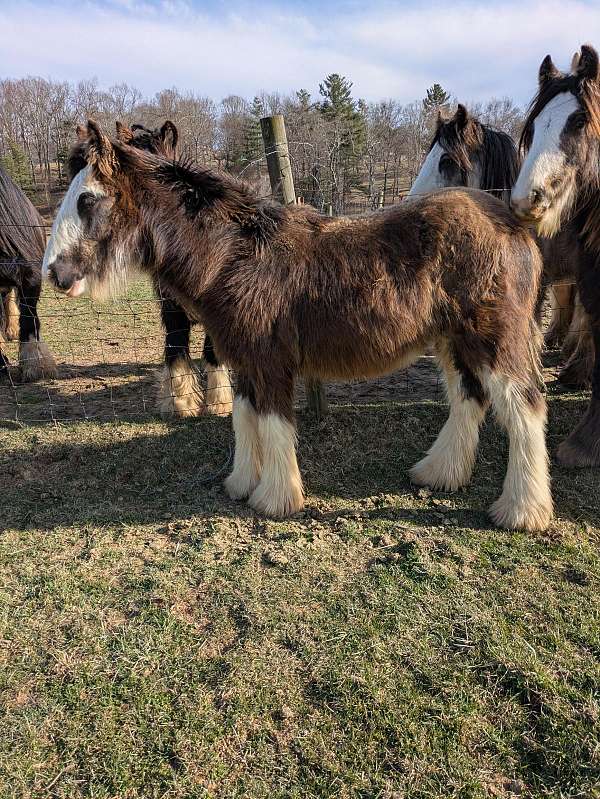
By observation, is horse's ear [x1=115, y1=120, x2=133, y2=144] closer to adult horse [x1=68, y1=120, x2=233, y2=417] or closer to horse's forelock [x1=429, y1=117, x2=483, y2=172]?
adult horse [x1=68, y1=120, x2=233, y2=417]

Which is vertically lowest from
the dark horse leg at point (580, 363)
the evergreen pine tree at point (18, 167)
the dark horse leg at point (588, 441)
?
the dark horse leg at point (588, 441)

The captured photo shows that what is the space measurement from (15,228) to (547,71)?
18.7ft

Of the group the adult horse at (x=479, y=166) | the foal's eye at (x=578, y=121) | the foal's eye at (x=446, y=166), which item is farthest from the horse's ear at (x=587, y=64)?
the foal's eye at (x=446, y=166)

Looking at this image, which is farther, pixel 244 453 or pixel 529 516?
pixel 244 453

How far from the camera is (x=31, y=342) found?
646 cm

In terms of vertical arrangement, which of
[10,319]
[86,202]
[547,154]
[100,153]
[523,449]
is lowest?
[523,449]

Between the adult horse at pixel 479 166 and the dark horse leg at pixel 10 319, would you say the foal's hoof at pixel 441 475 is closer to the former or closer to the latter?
the adult horse at pixel 479 166

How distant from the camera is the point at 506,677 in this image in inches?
94.0

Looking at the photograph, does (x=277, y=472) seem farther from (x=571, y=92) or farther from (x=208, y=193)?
(x=571, y=92)

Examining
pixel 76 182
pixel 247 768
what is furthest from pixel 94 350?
pixel 247 768

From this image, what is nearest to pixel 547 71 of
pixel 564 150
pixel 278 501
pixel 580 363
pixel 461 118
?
pixel 564 150

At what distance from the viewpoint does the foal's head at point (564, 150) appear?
3.33m

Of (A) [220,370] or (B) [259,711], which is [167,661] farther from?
(A) [220,370]

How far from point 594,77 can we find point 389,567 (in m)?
3.30
